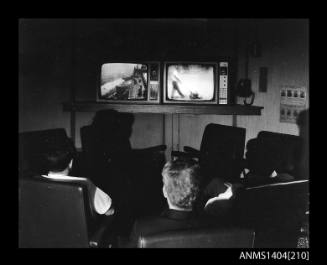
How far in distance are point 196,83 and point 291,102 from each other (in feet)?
2.92

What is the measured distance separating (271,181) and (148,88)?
6.53 feet

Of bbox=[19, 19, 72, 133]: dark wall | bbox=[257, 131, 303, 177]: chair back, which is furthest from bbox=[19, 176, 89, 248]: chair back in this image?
bbox=[19, 19, 72, 133]: dark wall

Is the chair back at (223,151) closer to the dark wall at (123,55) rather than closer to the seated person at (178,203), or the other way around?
the dark wall at (123,55)

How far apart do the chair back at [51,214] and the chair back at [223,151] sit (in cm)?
164

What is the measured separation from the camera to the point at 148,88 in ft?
13.2

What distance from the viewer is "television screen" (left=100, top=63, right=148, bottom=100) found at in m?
4.03

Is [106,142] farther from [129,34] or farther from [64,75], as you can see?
[129,34]

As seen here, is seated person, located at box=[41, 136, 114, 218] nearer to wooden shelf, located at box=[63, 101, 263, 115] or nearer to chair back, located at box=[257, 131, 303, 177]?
chair back, located at box=[257, 131, 303, 177]

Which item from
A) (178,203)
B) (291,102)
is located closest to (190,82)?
(291,102)

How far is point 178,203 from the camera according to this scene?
1.95 metres

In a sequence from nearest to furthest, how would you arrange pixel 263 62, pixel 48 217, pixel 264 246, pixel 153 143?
pixel 264 246, pixel 48 217, pixel 263 62, pixel 153 143

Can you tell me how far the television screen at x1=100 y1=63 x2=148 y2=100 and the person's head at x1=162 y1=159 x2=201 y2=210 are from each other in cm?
211

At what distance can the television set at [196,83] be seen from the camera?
392 cm
